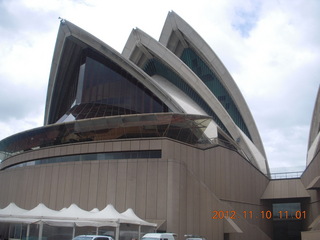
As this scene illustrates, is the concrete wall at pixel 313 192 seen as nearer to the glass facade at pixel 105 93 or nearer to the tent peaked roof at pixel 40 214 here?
the glass facade at pixel 105 93

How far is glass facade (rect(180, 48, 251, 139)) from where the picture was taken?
1748 inches

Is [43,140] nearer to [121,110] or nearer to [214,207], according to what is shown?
[121,110]

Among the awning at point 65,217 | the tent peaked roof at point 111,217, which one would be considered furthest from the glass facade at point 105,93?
the awning at point 65,217

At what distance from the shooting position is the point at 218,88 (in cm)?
4475

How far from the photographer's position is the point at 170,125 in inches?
1116

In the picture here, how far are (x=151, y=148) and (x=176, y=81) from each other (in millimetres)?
17342

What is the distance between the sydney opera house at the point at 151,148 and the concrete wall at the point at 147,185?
0.07m

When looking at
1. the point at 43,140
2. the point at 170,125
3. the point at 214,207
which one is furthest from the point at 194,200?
the point at 43,140

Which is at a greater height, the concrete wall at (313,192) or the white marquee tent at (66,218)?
the concrete wall at (313,192)

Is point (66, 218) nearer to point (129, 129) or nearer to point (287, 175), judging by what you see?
point (129, 129)

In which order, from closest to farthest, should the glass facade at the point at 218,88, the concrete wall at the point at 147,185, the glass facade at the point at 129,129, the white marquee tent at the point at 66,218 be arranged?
the white marquee tent at the point at 66,218 → the concrete wall at the point at 147,185 → the glass facade at the point at 129,129 → the glass facade at the point at 218,88

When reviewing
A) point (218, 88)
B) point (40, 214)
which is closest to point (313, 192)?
point (218, 88)

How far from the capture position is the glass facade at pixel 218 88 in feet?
146

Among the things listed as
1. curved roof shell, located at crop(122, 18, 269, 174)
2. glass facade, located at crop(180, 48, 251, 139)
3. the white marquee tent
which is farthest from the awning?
glass facade, located at crop(180, 48, 251, 139)
